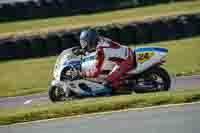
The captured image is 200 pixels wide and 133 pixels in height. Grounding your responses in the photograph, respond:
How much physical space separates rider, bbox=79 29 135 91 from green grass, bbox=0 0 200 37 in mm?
11315

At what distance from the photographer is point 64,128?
10.2m

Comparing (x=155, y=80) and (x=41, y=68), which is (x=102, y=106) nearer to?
(x=155, y=80)

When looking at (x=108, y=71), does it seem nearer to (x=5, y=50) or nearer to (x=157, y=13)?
(x=5, y=50)

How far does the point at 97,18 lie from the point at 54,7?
110 inches

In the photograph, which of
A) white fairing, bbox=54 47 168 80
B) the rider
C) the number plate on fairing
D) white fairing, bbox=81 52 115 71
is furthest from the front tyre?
the number plate on fairing

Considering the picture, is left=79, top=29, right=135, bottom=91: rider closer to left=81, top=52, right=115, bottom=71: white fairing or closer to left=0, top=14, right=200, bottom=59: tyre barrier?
left=81, top=52, right=115, bottom=71: white fairing

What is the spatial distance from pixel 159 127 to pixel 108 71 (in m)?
5.21

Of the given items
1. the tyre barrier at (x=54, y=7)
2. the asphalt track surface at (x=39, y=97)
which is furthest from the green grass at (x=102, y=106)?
the tyre barrier at (x=54, y=7)

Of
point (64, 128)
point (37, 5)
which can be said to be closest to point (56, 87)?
point (64, 128)

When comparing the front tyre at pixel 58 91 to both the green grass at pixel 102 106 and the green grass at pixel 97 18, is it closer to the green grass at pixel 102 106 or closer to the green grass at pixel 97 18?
the green grass at pixel 102 106

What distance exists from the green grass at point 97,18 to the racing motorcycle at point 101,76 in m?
11.0

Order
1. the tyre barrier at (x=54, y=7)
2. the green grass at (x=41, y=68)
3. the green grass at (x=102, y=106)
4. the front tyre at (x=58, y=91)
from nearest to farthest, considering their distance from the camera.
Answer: the green grass at (x=102, y=106) → the front tyre at (x=58, y=91) → the green grass at (x=41, y=68) → the tyre barrier at (x=54, y=7)

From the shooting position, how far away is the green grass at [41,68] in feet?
58.0

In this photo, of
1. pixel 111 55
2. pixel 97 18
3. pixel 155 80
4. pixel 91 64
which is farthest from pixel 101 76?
pixel 97 18
